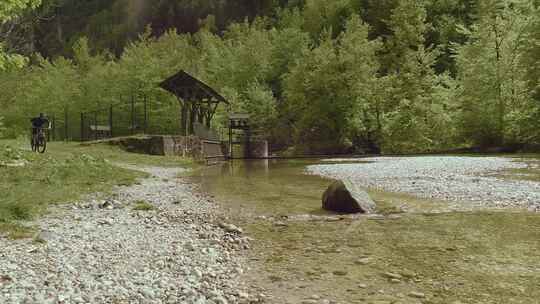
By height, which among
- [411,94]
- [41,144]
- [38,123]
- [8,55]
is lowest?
[41,144]

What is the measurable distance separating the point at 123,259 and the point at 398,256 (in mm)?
3592

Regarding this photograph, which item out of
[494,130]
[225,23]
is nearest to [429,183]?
[494,130]

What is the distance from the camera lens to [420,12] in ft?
153

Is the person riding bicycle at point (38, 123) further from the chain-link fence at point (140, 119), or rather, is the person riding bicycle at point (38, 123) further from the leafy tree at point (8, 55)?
the chain-link fence at point (140, 119)

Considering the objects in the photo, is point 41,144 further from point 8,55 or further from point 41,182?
point 8,55

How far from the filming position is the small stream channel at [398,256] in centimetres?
435

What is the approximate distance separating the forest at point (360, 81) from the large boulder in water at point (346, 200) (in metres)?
7.00

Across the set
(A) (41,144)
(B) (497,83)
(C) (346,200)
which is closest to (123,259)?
(C) (346,200)

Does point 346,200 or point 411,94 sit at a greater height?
point 411,94

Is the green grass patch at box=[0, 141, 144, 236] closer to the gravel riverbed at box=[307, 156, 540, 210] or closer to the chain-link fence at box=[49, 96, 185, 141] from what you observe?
the gravel riverbed at box=[307, 156, 540, 210]

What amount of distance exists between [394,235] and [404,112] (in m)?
32.3

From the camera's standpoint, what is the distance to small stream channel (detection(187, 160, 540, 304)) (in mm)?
4352

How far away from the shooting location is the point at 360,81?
3862 centimetres

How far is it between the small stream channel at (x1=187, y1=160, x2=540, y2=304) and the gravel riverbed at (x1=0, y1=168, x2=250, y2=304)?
52cm
